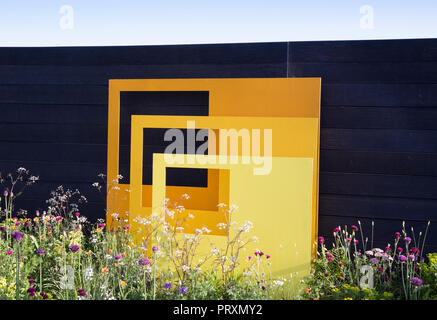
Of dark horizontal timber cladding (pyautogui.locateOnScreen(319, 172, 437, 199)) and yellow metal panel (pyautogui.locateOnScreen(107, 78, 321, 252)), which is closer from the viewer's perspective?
yellow metal panel (pyautogui.locateOnScreen(107, 78, 321, 252))

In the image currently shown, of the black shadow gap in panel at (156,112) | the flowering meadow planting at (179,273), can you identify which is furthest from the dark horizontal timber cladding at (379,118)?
the black shadow gap in panel at (156,112)

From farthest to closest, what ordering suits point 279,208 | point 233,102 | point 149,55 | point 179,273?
point 149,55 → point 233,102 → point 279,208 → point 179,273

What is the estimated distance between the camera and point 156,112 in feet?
16.1

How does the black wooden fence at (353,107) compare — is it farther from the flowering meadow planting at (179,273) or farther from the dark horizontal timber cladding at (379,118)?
the flowering meadow planting at (179,273)

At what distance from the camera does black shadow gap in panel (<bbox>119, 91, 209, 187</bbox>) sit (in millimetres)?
4836

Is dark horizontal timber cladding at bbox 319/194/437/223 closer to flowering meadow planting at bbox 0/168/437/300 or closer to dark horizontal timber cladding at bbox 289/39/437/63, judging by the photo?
flowering meadow planting at bbox 0/168/437/300

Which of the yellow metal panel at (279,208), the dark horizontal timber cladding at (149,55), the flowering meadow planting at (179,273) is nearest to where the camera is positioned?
the flowering meadow planting at (179,273)

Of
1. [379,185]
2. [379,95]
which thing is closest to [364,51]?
[379,95]

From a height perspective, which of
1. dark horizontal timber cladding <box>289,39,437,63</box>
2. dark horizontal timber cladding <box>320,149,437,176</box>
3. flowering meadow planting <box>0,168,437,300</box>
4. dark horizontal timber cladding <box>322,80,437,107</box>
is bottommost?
flowering meadow planting <box>0,168,437,300</box>

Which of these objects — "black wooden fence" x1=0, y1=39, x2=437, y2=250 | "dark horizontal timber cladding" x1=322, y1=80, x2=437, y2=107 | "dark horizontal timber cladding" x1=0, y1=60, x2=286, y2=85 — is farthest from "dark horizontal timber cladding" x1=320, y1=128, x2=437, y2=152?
"dark horizontal timber cladding" x1=0, y1=60, x2=286, y2=85

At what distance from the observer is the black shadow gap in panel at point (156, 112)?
4.84 meters

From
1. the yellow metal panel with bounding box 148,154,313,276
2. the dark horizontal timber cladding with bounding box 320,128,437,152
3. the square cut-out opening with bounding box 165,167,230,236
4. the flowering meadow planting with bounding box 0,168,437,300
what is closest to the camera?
the flowering meadow planting with bounding box 0,168,437,300

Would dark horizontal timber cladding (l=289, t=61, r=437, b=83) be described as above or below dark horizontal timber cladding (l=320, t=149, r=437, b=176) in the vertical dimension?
above

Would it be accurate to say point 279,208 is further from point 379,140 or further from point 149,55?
point 149,55
